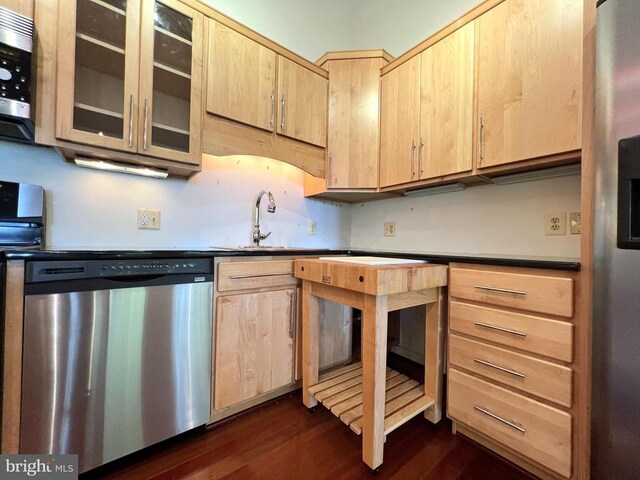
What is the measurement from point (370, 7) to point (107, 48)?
7.44 ft

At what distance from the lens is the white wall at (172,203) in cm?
135

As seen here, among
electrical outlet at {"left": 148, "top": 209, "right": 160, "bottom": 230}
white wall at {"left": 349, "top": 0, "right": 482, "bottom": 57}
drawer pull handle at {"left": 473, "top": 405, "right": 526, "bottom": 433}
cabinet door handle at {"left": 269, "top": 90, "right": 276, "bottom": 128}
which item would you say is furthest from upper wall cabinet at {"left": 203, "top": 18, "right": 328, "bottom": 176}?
drawer pull handle at {"left": 473, "top": 405, "right": 526, "bottom": 433}

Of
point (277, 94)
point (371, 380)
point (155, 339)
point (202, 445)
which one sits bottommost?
point (202, 445)

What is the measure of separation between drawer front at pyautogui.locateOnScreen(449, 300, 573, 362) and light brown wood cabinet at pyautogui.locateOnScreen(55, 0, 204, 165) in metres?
1.62

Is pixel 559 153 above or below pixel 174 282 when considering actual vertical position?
above

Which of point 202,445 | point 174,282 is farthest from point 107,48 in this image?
point 202,445

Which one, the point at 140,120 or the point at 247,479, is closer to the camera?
the point at 247,479

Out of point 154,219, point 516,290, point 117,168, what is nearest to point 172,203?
point 154,219

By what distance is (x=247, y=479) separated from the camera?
1085 mm

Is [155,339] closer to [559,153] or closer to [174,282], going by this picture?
[174,282]

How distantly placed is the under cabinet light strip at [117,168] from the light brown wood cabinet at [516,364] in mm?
1720

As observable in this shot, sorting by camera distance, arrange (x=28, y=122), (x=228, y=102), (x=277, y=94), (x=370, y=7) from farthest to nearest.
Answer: (x=370, y=7) → (x=277, y=94) → (x=228, y=102) → (x=28, y=122)

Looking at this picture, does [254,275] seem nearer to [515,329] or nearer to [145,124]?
[145,124]

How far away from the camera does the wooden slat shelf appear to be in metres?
1.26
